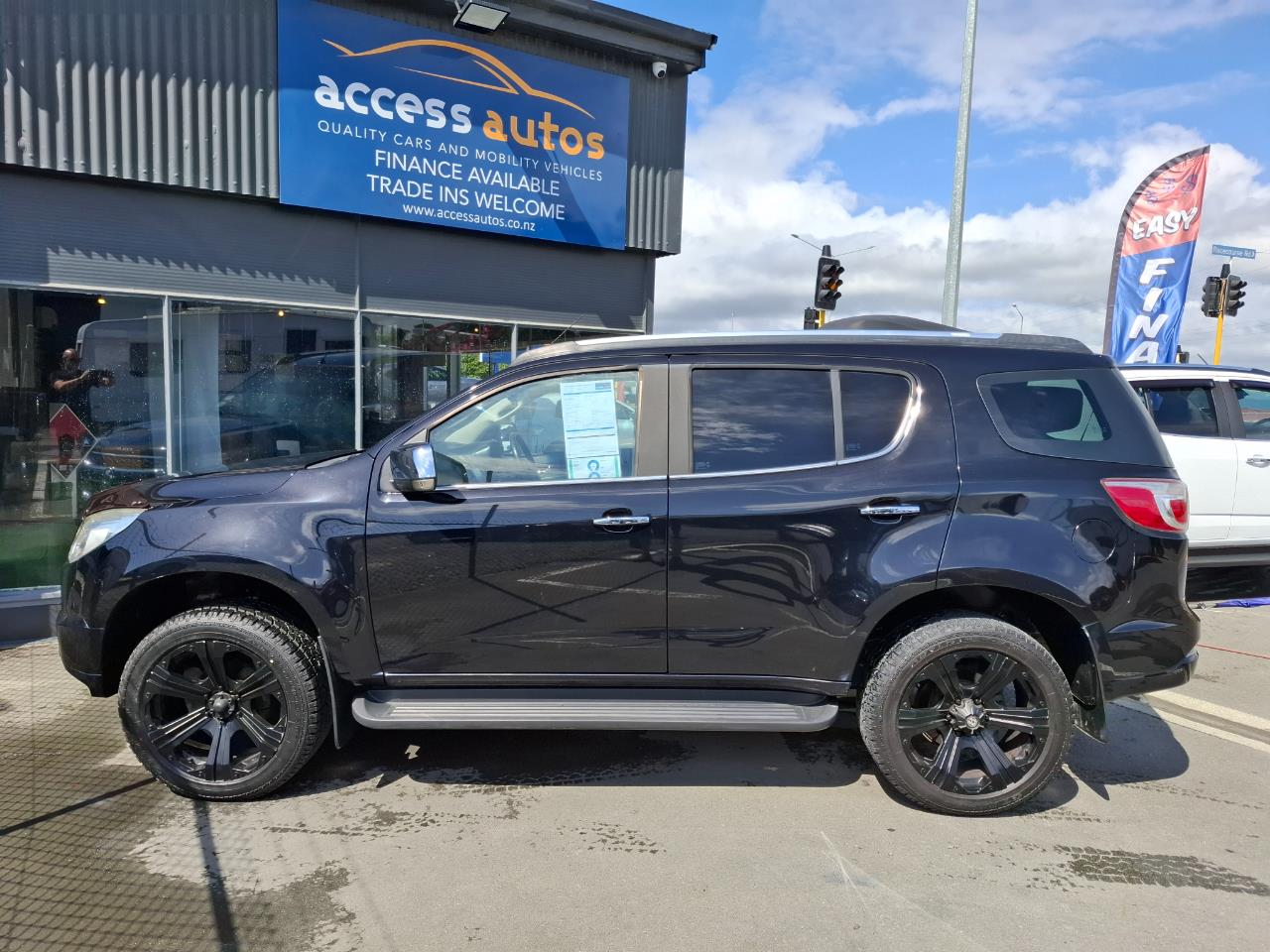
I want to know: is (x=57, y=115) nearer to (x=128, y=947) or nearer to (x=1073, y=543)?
(x=128, y=947)

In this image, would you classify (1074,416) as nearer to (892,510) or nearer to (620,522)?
(892,510)

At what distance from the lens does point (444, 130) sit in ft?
26.1

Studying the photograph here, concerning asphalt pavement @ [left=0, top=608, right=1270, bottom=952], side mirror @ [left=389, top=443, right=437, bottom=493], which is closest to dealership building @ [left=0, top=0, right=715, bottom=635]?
asphalt pavement @ [left=0, top=608, right=1270, bottom=952]

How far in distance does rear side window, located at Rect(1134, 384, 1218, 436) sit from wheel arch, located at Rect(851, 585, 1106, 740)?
4262 millimetres

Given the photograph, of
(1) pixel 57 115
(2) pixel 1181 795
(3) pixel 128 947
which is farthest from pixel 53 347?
(2) pixel 1181 795

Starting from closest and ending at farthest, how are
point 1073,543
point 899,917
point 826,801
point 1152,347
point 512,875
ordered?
point 899,917, point 512,875, point 1073,543, point 826,801, point 1152,347

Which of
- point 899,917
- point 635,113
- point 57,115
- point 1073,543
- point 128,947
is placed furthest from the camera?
point 635,113

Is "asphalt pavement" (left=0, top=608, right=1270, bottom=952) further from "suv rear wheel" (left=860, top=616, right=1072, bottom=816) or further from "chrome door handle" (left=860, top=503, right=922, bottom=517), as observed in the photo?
"chrome door handle" (left=860, top=503, right=922, bottom=517)

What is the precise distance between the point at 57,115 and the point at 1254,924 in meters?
8.50

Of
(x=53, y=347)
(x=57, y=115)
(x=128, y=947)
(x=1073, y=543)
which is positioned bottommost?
(x=128, y=947)

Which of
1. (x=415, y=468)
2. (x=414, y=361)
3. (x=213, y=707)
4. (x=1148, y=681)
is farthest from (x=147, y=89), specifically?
(x=1148, y=681)

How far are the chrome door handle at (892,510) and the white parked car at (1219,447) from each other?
457 cm

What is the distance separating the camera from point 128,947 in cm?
263

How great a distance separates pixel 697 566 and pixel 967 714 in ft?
4.17
